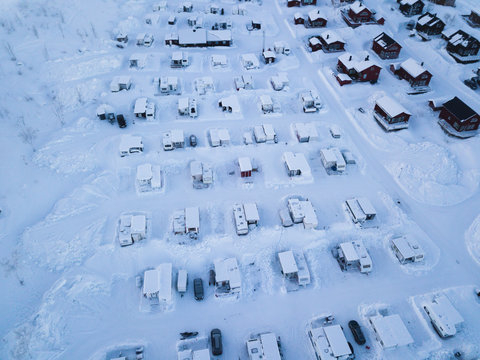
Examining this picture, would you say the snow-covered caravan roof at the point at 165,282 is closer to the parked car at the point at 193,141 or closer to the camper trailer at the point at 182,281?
the camper trailer at the point at 182,281

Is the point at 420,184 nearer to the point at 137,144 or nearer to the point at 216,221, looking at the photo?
the point at 216,221

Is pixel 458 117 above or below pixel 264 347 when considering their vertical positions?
above

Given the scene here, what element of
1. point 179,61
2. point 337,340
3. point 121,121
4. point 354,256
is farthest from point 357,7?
point 337,340

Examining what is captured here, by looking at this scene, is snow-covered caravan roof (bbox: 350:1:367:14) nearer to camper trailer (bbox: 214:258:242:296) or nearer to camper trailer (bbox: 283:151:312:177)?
camper trailer (bbox: 283:151:312:177)

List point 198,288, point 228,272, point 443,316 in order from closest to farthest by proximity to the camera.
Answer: point 443,316 → point 198,288 → point 228,272

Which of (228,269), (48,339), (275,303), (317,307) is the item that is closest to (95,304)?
(48,339)

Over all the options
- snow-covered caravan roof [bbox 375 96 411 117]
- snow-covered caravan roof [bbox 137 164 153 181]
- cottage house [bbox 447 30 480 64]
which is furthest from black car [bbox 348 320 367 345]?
cottage house [bbox 447 30 480 64]

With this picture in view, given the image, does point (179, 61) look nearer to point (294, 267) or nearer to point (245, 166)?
point (245, 166)
